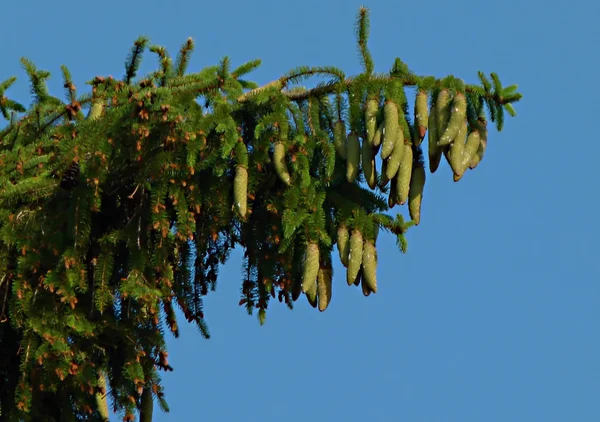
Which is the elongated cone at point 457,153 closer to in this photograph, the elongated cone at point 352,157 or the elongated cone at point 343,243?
the elongated cone at point 352,157

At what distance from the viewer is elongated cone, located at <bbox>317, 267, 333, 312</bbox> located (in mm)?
8508

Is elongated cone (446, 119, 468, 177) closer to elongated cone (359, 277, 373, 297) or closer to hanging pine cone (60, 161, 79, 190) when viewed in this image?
elongated cone (359, 277, 373, 297)

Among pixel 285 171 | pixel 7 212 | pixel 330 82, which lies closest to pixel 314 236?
pixel 285 171

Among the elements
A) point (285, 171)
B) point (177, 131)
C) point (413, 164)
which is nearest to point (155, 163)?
point (177, 131)

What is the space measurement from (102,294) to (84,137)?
36.5 inches

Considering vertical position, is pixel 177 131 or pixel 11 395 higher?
pixel 177 131

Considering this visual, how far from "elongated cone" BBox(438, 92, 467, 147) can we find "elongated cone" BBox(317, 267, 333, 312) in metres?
1.08

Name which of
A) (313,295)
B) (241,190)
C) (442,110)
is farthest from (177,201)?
(442,110)

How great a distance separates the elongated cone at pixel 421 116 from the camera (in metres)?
8.30

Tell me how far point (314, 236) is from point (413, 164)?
2.35ft

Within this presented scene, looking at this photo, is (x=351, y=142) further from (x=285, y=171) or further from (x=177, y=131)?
(x=177, y=131)

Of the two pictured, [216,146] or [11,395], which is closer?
[216,146]

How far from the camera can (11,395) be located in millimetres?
9086

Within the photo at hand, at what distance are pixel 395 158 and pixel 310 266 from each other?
2.61 ft
